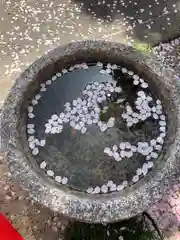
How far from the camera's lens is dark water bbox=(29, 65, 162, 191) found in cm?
240

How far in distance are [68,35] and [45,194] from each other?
185 cm

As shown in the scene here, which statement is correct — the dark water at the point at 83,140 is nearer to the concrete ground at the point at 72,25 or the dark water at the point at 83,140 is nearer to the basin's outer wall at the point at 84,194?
the basin's outer wall at the point at 84,194

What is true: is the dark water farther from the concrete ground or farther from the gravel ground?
the concrete ground

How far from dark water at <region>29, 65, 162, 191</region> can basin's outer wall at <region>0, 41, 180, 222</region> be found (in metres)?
0.11

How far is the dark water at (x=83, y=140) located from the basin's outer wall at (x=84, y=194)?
11cm

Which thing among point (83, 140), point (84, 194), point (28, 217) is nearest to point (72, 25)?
point (83, 140)

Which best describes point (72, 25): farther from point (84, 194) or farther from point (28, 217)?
point (84, 194)

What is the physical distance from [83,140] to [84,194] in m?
0.34

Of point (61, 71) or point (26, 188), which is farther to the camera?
point (61, 71)

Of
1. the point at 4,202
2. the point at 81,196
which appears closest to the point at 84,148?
the point at 81,196

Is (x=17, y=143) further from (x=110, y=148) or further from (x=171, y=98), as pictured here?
(x=171, y=98)

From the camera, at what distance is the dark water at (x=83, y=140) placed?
2.40 metres

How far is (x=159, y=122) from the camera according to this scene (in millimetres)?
2547

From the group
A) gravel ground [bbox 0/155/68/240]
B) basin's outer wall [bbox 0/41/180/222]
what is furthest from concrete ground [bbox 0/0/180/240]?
basin's outer wall [bbox 0/41/180/222]
